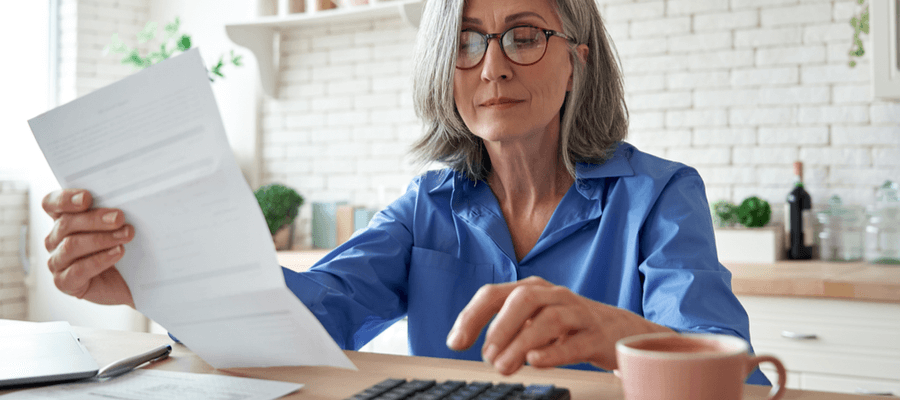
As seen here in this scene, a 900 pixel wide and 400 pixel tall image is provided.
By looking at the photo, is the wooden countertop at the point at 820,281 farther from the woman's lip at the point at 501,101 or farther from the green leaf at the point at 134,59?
the green leaf at the point at 134,59

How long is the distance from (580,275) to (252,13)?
10.4 feet

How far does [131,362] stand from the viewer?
894 millimetres

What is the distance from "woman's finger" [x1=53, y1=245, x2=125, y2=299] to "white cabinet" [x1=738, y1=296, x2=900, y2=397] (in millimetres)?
1934

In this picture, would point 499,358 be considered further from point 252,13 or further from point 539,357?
point 252,13

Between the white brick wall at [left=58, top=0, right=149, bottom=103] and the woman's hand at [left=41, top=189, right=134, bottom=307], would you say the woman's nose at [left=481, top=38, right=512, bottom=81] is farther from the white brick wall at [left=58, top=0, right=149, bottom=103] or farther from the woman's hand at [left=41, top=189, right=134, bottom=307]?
the white brick wall at [left=58, top=0, right=149, bottom=103]

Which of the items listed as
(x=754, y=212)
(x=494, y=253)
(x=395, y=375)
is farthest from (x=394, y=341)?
(x=395, y=375)

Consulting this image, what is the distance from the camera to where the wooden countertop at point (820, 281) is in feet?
6.52

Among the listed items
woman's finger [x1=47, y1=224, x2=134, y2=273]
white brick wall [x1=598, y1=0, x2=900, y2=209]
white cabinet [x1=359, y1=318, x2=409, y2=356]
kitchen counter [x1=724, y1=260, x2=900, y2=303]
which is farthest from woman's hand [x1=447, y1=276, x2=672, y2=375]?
white brick wall [x1=598, y1=0, x2=900, y2=209]

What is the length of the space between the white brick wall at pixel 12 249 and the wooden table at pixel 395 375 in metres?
3.38

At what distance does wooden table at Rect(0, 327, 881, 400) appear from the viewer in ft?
2.39

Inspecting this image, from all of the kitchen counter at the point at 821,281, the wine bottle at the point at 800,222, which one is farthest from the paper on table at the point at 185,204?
the wine bottle at the point at 800,222

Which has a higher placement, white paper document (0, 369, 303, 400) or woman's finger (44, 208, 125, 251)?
woman's finger (44, 208, 125, 251)

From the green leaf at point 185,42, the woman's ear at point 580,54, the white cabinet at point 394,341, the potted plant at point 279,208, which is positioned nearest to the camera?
the woman's ear at point 580,54

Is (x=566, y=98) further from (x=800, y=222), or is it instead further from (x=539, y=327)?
(x=800, y=222)
